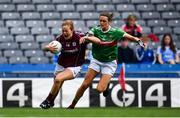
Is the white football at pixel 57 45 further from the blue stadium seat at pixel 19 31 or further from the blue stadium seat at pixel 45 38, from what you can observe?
the blue stadium seat at pixel 19 31

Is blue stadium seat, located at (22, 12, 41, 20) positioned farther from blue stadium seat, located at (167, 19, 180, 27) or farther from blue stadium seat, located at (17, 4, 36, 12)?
blue stadium seat, located at (167, 19, 180, 27)

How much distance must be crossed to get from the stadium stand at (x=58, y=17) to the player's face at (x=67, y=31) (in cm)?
620

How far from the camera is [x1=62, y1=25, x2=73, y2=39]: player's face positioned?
590 inches

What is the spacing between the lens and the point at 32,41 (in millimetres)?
21703

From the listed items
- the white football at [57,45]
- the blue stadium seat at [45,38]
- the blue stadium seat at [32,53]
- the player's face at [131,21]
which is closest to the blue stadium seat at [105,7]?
the blue stadium seat at [45,38]

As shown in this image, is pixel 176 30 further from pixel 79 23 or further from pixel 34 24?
pixel 34 24

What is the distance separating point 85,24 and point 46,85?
438cm

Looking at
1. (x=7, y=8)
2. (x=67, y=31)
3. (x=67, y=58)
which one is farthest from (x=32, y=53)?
(x=67, y=31)

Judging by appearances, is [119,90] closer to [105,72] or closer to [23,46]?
[105,72]

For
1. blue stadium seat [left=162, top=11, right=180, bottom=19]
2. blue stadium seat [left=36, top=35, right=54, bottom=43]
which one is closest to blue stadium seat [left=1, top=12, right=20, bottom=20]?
blue stadium seat [left=36, top=35, right=54, bottom=43]

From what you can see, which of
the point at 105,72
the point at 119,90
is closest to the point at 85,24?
the point at 119,90

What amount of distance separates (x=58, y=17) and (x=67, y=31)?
7403mm

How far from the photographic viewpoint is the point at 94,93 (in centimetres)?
1819

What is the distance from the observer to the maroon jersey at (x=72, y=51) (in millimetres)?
15250
